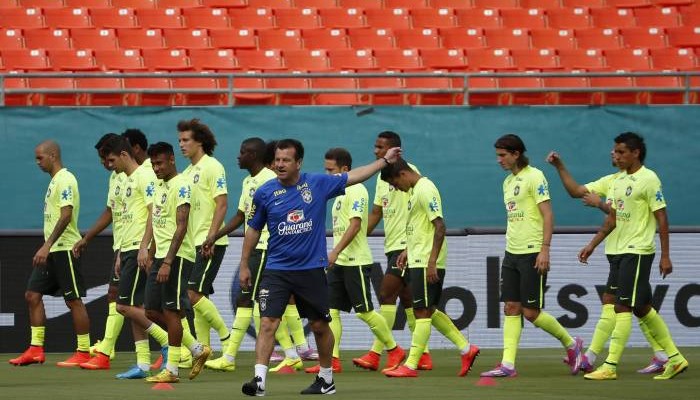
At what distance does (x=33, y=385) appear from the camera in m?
11.5

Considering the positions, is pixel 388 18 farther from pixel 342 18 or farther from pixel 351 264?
pixel 351 264

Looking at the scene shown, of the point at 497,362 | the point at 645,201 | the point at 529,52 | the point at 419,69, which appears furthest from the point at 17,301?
the point at 529,52

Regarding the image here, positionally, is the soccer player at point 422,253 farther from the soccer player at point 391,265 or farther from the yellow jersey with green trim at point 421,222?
the soccer player at point 391,265

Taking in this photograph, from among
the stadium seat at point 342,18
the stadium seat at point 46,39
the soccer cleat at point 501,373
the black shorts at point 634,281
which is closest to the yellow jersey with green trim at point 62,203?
the soccer cleat at point 501,373

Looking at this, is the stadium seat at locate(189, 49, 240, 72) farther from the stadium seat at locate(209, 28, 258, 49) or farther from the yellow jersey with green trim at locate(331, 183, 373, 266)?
the yellow jersey with green trim at locate(331, 183, 373, 266)

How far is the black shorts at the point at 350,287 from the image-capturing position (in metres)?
13.1

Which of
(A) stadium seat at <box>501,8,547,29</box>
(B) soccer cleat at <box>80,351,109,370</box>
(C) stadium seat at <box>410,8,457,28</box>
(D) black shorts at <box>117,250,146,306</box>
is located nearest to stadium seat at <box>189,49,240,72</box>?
(C) stadium seat at <box>410,8,457,28</box>

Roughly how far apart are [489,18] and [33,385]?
1454 cm

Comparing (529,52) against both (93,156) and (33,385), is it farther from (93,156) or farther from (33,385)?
(33,385)

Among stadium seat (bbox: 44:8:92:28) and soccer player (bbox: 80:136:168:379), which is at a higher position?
stadium seat (bbox: 44:8:92:28)

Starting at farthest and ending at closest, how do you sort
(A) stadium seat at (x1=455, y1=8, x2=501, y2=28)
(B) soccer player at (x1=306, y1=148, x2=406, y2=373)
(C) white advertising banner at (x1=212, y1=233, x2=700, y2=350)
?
(A) stadium seat at (x1=455, y1=8, x2=501, y2=28), (C) white advertising banner at (x1=212, y1=233, x2=700, y2=350), (B) soccer player at (x1=306, y1=148, x2=406, y2=373)

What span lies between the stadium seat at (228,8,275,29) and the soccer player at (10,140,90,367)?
9795 millimetres

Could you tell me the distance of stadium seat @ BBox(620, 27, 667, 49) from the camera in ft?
78.3

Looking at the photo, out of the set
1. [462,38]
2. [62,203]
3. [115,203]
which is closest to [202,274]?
[115,203]
